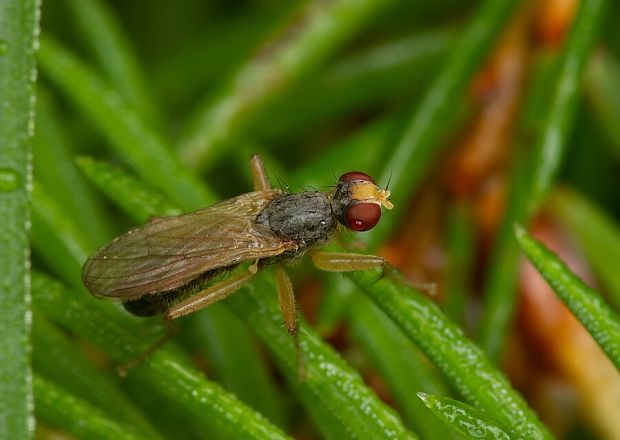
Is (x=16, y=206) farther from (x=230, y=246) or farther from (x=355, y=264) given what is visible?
(x=230, y=246)

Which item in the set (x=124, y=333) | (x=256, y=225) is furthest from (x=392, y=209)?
(x=124, y=333)

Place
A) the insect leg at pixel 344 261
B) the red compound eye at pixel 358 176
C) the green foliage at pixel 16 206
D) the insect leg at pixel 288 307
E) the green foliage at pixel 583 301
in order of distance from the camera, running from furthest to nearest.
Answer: the red compound eye at pixel 358 176 → the insect leg at pixel 344 261 → the insect leg at pixel 288 307 → the green foliage at pixel 583 301 → the green foliage at pixel 16 206

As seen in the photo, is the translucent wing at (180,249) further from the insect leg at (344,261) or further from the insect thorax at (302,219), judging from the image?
the insect leg at (344,261)

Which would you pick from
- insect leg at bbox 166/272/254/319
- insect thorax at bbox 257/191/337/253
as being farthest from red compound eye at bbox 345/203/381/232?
insect leg at bbox 166/272/254/319

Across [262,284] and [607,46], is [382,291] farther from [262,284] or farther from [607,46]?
[607,46]

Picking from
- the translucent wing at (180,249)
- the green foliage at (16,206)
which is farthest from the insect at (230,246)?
the green foliage at (16,206)
